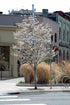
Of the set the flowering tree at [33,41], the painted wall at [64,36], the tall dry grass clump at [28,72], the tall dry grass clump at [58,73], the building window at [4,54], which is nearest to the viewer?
the flowering tree at [33,41]

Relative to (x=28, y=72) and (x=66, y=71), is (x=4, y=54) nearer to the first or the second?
(x=28, y=72)

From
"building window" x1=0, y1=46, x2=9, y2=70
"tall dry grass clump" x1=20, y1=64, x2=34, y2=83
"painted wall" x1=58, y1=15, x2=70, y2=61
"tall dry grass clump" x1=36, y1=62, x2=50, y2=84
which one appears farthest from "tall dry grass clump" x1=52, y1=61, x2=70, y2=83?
"painted wall" x1=58, y1=15, x2=70, y2=61

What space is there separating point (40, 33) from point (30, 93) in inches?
158

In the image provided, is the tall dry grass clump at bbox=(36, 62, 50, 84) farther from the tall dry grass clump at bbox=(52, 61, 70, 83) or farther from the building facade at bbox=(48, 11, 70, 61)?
the building facade at bbox=(48, 11, 70, 61)

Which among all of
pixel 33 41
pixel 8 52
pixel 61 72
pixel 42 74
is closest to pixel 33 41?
pixel 33 41

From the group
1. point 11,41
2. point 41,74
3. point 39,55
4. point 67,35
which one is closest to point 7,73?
point 11,41

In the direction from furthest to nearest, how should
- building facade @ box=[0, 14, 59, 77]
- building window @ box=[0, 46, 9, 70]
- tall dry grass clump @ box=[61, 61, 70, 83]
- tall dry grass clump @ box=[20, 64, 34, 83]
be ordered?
building window @ box=[0, 46, 9, 70] < building facade @ box=[0, 14, 59, 77] < tall dry grass clump @ box=[20, 64, 34, 83] < tall dry grass clump @ box=[61, 61, 70, 83]

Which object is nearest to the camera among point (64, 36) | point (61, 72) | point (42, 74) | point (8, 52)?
point (42, 74)

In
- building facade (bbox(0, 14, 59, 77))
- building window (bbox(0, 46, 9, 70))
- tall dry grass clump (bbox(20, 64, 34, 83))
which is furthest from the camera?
building window (bbox(0, 46, 9, 70))

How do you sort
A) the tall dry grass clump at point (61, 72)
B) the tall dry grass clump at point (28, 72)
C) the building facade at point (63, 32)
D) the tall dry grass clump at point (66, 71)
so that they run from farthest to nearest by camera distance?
the building facade at point (63, 32), the tall dry grass clump at point (28, 72), the tall dry grass clump at point (61, 72), the tall dry grass clump at point (66, 71)

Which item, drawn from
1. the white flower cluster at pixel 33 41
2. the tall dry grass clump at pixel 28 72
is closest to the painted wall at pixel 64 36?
the tall dry grass clump at pixel 28 72

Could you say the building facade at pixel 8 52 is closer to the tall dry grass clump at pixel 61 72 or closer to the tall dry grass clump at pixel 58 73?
the tall dry grass clump at pixel 58 73

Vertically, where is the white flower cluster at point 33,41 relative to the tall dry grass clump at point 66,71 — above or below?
above

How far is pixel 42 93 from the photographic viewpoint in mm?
18250
